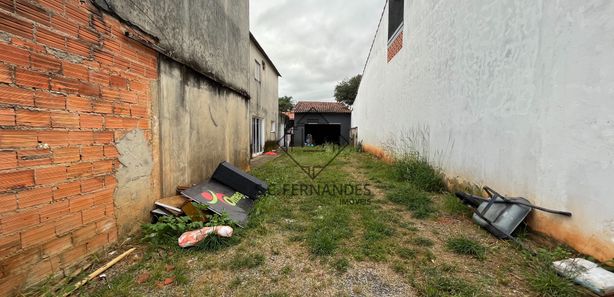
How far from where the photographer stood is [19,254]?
1645mm

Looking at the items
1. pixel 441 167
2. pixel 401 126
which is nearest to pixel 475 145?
pixel 441 167

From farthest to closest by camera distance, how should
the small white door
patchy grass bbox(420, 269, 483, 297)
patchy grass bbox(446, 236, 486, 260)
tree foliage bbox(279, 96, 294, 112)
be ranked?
tree foliage bbox(279, 96, 294, 112) < the small white door < patchy grass bbox(446, 236, 486, 260) < patchy grass bbox(420, 269, 483, 297)

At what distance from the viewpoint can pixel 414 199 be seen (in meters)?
4.08

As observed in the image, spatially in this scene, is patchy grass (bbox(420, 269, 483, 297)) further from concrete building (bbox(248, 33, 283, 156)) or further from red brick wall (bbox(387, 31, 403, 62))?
concrete building (bbox(248, 33, 283, 156))

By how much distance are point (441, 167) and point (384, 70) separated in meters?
5.98

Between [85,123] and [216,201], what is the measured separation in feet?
5.50

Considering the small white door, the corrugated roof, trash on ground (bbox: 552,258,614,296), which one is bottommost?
trash on ground (bbox: 552,258,614,296)

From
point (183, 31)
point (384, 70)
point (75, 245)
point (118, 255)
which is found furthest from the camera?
point (384, 70)

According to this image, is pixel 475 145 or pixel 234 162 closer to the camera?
pixel 475 145

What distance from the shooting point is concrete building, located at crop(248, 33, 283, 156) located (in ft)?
32.0

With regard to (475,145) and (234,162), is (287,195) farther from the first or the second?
(475,145)

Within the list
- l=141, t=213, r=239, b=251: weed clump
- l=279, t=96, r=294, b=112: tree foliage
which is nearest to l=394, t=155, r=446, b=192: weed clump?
l=141, t=213, r=239, b=251: weed clump

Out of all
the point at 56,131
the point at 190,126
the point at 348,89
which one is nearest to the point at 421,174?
the point at 190,126

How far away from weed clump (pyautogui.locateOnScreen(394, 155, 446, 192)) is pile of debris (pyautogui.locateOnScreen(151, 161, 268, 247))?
3.14 m
